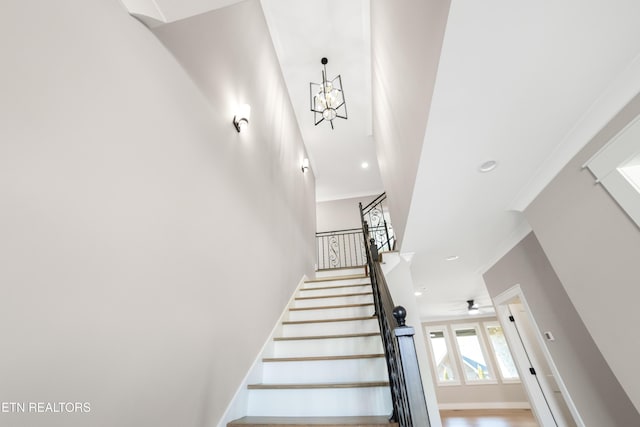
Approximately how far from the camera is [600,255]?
1.85 m

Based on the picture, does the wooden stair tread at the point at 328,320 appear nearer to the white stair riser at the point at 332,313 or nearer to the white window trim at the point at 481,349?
the white stair riser at the point at 332,313

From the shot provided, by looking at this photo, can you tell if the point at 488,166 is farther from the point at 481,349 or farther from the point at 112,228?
the point at 481,349

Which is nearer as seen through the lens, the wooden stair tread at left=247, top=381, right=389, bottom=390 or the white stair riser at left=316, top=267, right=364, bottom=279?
the wooden stair tread at left=247, top=381, right=389, bottom=390

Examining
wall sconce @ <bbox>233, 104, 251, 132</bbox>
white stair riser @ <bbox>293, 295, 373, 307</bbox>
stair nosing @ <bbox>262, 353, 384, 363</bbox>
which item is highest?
wall sconce @ <bbox>233, 104, 251, 132</bbox>

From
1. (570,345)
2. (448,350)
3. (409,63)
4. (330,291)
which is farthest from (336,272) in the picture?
(448,350)

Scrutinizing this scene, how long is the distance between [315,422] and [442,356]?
8.70 metres

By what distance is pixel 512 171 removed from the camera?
7.22 ft

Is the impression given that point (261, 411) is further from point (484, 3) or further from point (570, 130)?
point (570, 130)

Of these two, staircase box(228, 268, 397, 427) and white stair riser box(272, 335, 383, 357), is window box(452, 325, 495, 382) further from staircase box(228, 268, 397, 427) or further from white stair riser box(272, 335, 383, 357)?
white stair riser box(272, 335, 383, 357)

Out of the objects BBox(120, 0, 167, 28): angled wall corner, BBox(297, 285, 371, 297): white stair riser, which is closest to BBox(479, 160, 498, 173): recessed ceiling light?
BBox(297, 285, 371, 297): white stair riser

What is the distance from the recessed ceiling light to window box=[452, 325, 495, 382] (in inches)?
328

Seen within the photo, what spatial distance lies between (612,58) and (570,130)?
53cm

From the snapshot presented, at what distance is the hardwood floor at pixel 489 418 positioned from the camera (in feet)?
19.6

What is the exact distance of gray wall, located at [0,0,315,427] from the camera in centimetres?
77
